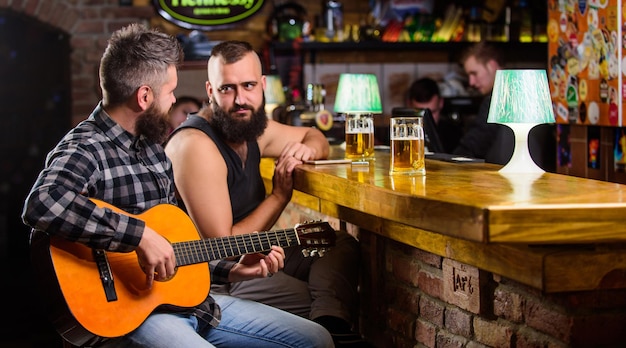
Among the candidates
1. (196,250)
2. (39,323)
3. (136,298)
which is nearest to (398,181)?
(196,250)

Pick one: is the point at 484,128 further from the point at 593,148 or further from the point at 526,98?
the point at 526,98

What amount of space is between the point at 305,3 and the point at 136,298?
5374 millimetres

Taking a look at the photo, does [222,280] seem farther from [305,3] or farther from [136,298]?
[305,3]

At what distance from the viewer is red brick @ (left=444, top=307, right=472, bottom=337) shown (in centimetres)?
248

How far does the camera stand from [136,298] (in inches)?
91.9

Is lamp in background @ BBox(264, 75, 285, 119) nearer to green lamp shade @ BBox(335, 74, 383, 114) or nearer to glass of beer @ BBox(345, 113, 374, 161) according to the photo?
green lamp shade @ BBox(335, 74, 383, 114)

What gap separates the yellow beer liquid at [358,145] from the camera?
3.35m

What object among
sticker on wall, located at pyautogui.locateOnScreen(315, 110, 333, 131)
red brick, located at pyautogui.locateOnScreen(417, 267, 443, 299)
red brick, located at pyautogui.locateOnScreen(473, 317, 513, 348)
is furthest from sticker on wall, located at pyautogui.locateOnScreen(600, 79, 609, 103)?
red brick, located at pyautogui.locateOnScreen(473, 317, 513, 348)

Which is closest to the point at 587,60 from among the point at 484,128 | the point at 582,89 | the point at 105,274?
the point at 582,89

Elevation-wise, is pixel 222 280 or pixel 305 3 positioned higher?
pixel 305 3

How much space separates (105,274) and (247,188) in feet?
3.59

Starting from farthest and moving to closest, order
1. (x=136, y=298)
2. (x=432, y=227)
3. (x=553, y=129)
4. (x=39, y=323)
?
1. (x=553, y=129)
2. (x=39, y=323)
3. (x=136, y=298)
4. (x=432, y=227)

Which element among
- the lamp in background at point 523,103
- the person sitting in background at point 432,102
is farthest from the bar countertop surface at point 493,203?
the person sitting in background at point 432,102

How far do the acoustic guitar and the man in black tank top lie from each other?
0.44 m
